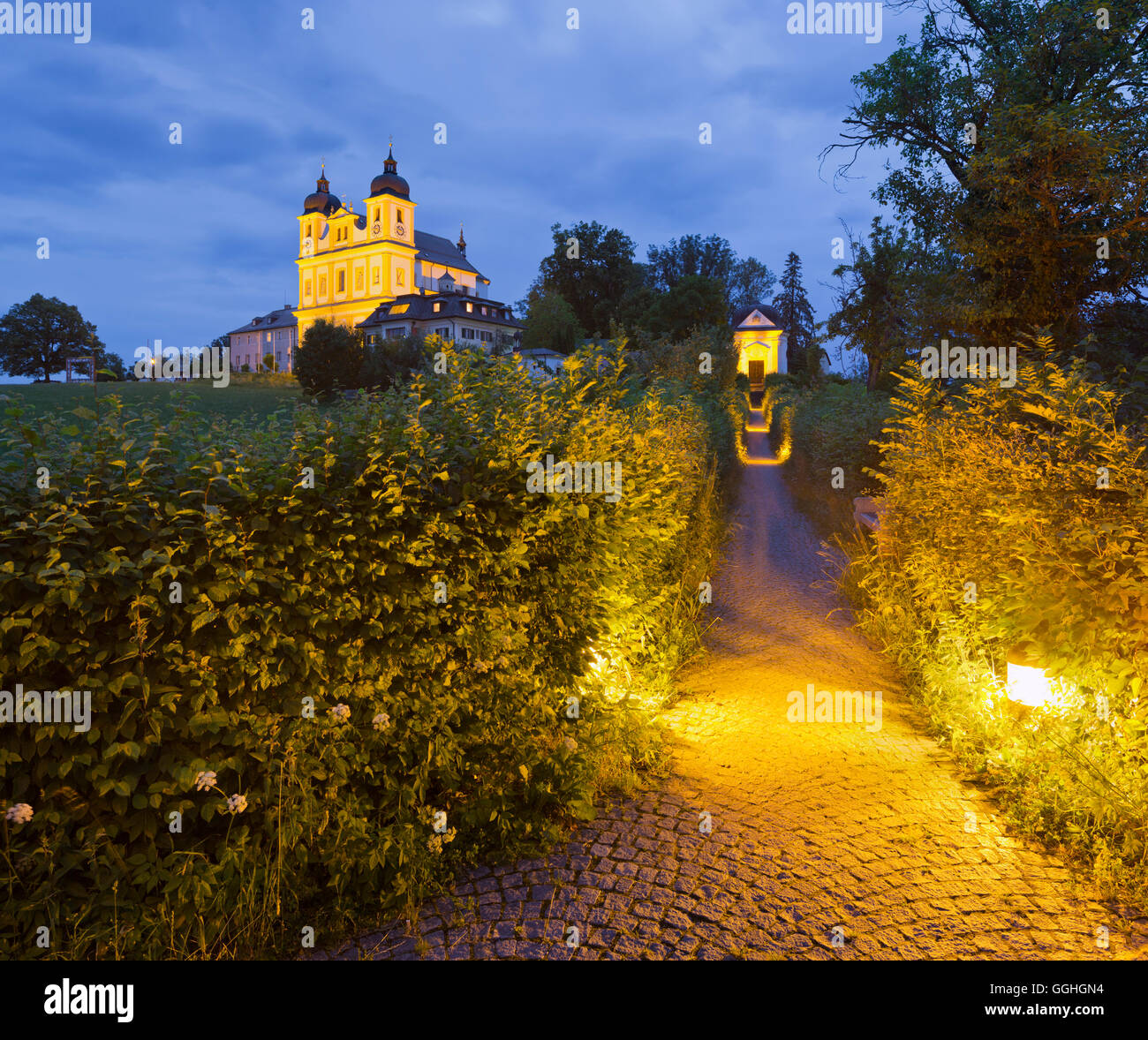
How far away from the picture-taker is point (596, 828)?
14.1 feet

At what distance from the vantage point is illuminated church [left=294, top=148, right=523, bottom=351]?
263ft

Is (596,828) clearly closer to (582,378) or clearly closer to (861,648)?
(582,378)

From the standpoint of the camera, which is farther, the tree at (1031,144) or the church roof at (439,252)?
the church roof at (439,252)

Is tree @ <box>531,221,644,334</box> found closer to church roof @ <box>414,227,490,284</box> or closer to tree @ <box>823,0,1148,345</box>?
church roof @ <box>414,227,490,284</box>

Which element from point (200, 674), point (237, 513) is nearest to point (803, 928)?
point (200, 674)

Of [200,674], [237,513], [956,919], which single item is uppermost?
[237,513]

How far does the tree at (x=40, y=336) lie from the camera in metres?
54.7

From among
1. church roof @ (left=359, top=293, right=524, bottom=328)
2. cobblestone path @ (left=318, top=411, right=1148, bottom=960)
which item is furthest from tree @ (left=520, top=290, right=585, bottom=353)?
cobblestone path @ (left=318, top=411, right=1148, bottom=960)

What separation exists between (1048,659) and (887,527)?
4822mm

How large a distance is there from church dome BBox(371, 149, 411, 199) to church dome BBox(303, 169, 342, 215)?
1412 cm

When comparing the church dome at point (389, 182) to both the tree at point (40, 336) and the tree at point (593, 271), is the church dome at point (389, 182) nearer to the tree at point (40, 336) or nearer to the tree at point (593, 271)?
the tree at point (593, 271)

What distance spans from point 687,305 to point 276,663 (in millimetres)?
52742

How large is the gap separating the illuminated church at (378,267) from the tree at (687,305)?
26.1m

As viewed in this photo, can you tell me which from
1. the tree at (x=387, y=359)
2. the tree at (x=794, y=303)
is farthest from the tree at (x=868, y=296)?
the tree at (x=794, y=303)
